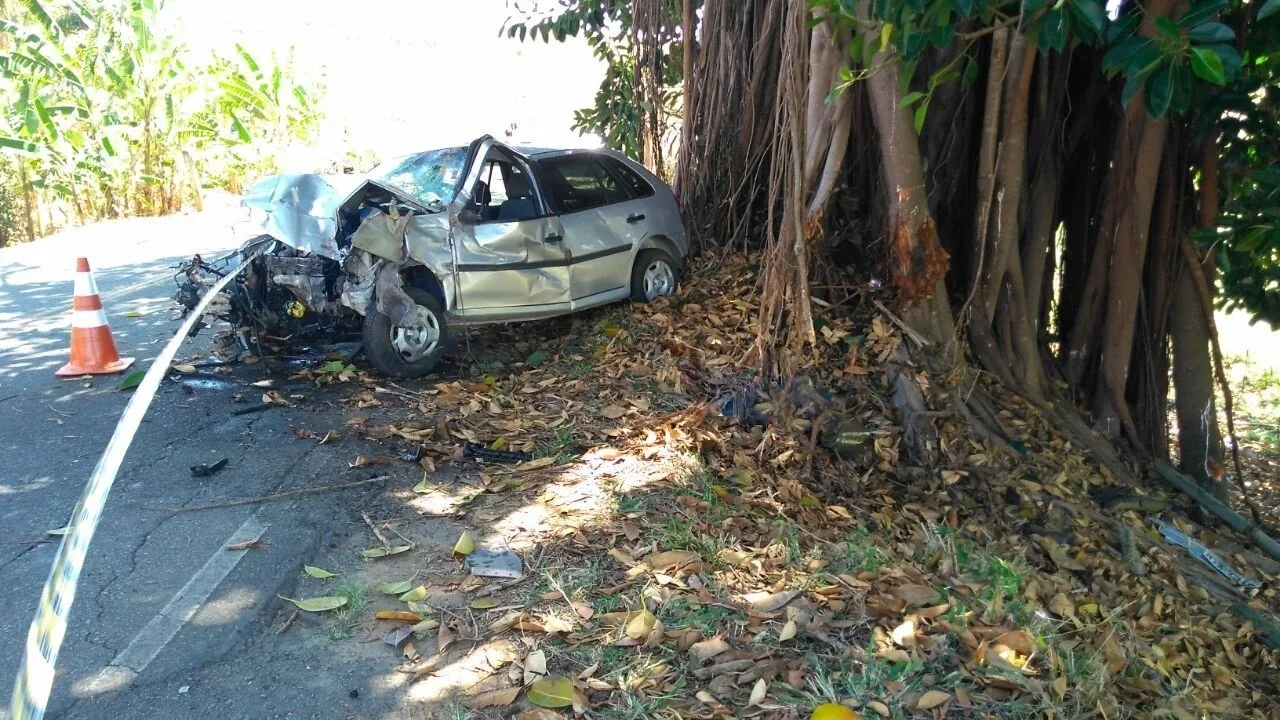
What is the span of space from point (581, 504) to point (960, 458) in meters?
2.42

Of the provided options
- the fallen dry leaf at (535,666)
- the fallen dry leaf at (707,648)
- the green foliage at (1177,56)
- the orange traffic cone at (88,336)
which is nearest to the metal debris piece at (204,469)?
the orange traffic cone at (88,336)

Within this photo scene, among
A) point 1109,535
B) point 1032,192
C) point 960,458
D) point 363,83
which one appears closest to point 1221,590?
point 1109,535

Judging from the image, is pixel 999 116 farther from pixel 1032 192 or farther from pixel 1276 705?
pixel 1276 705

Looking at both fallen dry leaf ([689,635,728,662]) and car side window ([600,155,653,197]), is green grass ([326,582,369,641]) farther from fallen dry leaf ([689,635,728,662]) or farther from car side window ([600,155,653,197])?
car side window ([600,155,653,197])

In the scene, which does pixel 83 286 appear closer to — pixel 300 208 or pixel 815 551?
pixel 300 208

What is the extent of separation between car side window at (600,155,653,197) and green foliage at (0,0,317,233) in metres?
9.62

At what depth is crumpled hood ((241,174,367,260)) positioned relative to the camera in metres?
6.57

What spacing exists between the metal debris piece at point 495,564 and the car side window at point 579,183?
390cm

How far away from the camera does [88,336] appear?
6949 millimetres

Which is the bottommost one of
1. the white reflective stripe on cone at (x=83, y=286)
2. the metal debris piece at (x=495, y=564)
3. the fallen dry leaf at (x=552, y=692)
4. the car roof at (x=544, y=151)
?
the fallen dry leaf at (x=552, y=692)

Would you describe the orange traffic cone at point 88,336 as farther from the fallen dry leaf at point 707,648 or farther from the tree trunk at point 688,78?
the fallen dry leaf at point 707,648

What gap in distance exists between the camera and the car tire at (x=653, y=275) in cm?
822

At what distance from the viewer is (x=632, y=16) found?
9227mm

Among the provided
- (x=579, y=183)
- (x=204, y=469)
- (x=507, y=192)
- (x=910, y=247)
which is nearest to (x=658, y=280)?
(x=579, y=183)
